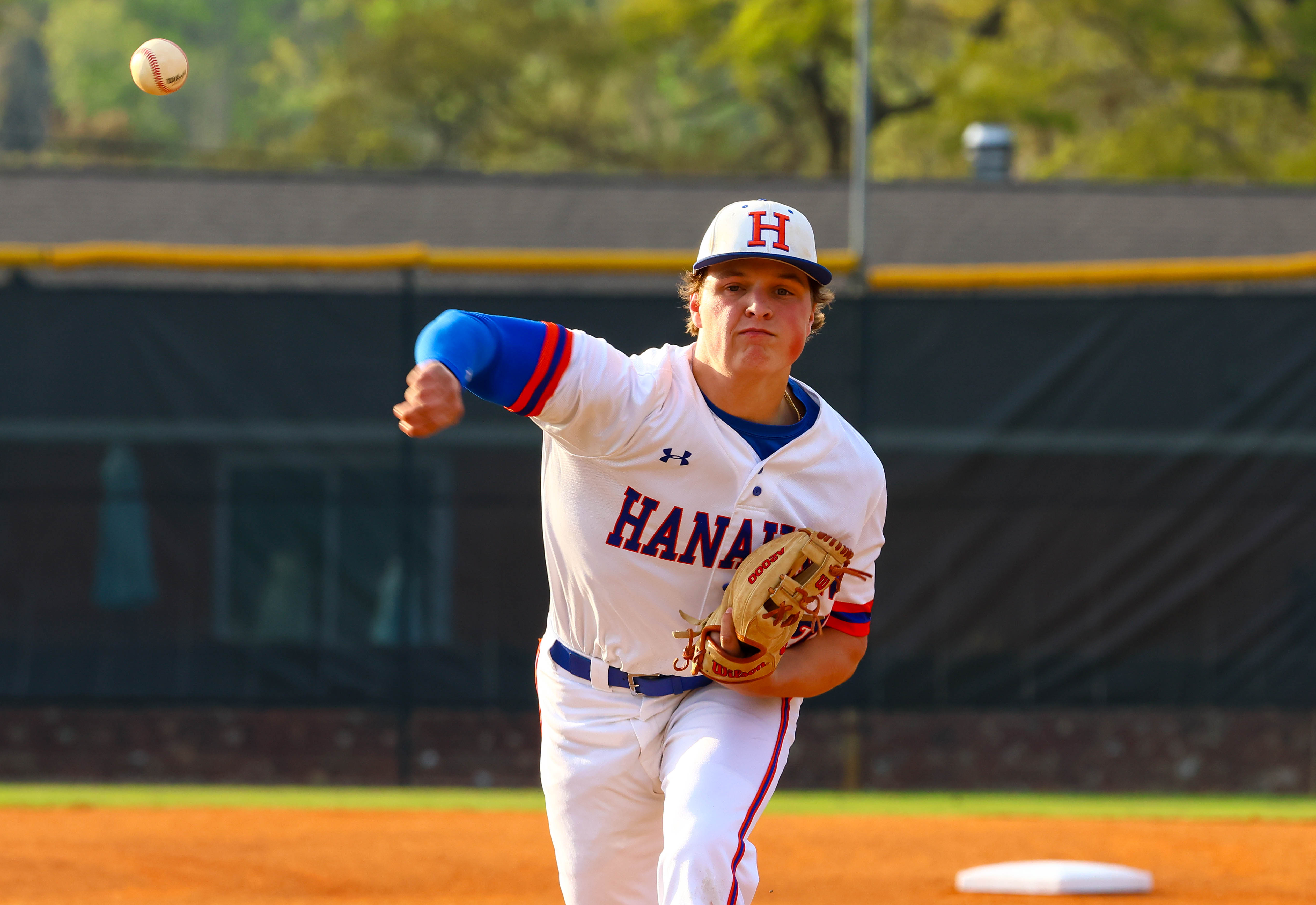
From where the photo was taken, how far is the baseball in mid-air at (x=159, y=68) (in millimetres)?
5531

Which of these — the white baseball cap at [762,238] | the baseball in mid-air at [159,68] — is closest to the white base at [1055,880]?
the white baseball cap at [762,238]


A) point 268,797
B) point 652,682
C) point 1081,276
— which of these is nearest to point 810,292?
point 652,682

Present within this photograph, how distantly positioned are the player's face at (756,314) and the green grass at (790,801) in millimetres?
3780

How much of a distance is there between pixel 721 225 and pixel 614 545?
2.39ft

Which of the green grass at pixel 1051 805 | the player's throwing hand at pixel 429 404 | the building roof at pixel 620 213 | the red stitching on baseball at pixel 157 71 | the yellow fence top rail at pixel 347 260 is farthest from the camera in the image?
the building roof at pixel 620 213

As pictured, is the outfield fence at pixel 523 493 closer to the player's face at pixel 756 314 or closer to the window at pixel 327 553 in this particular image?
the window at pixel 327 553

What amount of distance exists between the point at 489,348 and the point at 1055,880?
3019 mm

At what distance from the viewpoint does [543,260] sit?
24.6 ft

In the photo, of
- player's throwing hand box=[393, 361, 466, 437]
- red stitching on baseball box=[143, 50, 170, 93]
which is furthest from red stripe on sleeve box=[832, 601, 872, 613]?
red stitching on baseball box=[143, 50, 170, 93]

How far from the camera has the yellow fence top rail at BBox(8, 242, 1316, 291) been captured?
743 cm

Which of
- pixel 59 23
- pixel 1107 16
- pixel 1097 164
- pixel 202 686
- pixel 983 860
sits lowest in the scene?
pixel 983 860

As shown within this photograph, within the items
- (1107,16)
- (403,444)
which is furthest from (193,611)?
(1107,16)

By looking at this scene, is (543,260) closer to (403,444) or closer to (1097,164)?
(403,444)

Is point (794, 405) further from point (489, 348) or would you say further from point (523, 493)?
point (523, 493)
